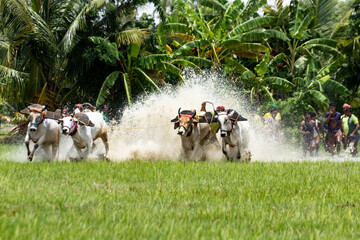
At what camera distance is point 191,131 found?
10.7 metres

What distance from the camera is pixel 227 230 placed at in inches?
156

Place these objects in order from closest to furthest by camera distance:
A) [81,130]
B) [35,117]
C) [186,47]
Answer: [35,117], [81,130], [186,47]

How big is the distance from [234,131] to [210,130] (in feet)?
2.16

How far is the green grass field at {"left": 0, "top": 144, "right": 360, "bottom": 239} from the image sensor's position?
12.8ft

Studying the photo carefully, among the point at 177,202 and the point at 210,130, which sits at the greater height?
the point at 210,130

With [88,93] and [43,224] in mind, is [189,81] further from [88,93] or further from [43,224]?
[43,224]

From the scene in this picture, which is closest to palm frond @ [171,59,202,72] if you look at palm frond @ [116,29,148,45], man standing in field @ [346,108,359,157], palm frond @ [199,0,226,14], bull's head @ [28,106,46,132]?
palm frond @ [116,29,148,45]

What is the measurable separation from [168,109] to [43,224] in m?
9.09

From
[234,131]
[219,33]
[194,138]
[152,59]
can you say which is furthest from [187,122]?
[219,33]

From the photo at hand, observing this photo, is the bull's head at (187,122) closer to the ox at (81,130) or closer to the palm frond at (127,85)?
the ox at (81,130)

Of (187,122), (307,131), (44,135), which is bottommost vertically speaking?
(44,135)

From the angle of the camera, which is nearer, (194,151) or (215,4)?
(194,151)

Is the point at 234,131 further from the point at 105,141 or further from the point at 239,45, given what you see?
the point at 239,45

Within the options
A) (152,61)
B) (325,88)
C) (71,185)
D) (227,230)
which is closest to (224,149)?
(71,185)
